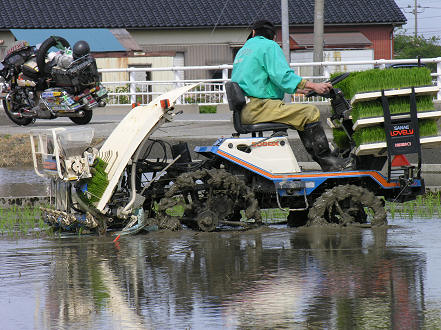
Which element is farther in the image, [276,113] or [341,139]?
[341,139]

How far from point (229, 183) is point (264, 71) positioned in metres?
1.11

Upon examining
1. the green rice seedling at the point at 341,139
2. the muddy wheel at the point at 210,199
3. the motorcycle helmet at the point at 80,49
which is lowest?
the muddy wheel at the point at 210,199

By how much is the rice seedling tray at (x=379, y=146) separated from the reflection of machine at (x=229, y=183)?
6.1 inches

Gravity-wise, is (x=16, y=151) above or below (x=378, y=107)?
above

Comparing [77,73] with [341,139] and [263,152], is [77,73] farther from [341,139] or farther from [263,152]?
[263,152]

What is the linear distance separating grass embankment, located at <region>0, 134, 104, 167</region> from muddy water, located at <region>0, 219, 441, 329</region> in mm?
7340

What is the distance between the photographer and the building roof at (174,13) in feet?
148

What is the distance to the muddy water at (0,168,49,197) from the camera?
1259 cm

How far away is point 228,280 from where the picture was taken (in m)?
6.66

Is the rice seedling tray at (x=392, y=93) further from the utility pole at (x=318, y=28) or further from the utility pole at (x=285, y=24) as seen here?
the utility pole at (x=318, y=28)

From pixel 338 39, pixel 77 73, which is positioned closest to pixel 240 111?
pixel 77 73

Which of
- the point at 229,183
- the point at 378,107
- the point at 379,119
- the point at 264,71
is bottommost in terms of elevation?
the point at 229,183

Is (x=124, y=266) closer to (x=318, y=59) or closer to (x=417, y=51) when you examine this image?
(x=318, y=59)

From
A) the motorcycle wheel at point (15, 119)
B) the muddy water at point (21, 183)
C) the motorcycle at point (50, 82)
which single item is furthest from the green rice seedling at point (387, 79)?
the motorcycle wheel at point (15, 119)
